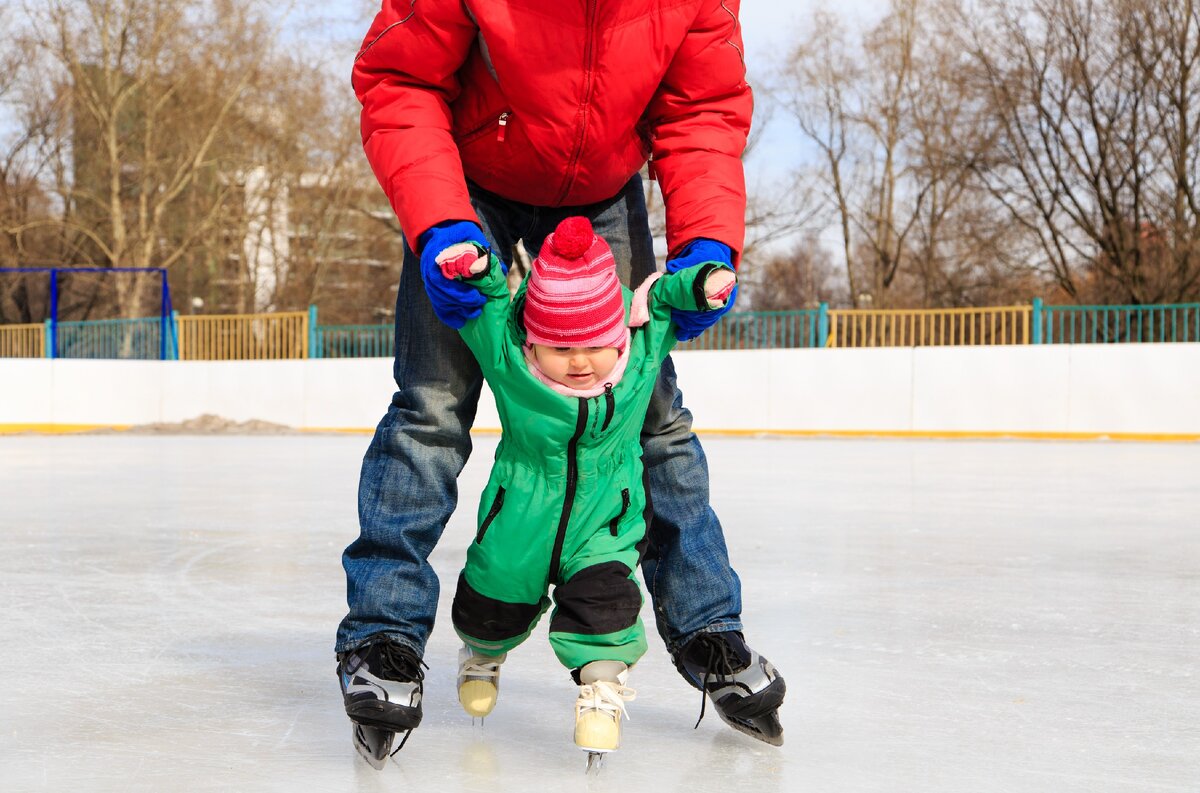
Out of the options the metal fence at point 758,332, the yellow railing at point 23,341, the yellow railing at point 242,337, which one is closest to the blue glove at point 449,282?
the metal fence at point 758,332

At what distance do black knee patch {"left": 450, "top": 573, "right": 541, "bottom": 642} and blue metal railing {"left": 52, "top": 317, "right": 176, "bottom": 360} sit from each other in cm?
1199

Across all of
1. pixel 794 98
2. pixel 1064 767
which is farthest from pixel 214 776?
pixel 794 98

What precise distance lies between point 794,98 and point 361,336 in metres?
9.30

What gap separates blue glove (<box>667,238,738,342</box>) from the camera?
1.44 metres

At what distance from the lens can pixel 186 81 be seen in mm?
18938

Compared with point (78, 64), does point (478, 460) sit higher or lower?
lower

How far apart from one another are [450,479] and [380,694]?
12.1 inches

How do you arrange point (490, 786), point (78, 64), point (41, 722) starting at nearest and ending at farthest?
point (490, 786) → point (41, 722) → point (78, 64)

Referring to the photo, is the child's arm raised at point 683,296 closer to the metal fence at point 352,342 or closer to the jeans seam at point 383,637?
the jeans seam at point 383,637

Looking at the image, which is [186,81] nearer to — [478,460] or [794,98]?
[794,98]

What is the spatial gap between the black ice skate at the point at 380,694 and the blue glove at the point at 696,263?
481 mm

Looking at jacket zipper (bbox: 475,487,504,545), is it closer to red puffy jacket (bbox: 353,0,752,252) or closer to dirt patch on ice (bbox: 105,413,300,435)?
red puffy jacket (bbox: 353,0,752,252)

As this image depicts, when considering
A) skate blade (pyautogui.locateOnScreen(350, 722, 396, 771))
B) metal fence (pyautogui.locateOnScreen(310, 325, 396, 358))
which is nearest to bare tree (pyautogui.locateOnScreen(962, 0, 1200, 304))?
metal fence (pyautogui.locateOnScreen(310, 325, 396, 358))

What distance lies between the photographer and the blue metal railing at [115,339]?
12.6 m
